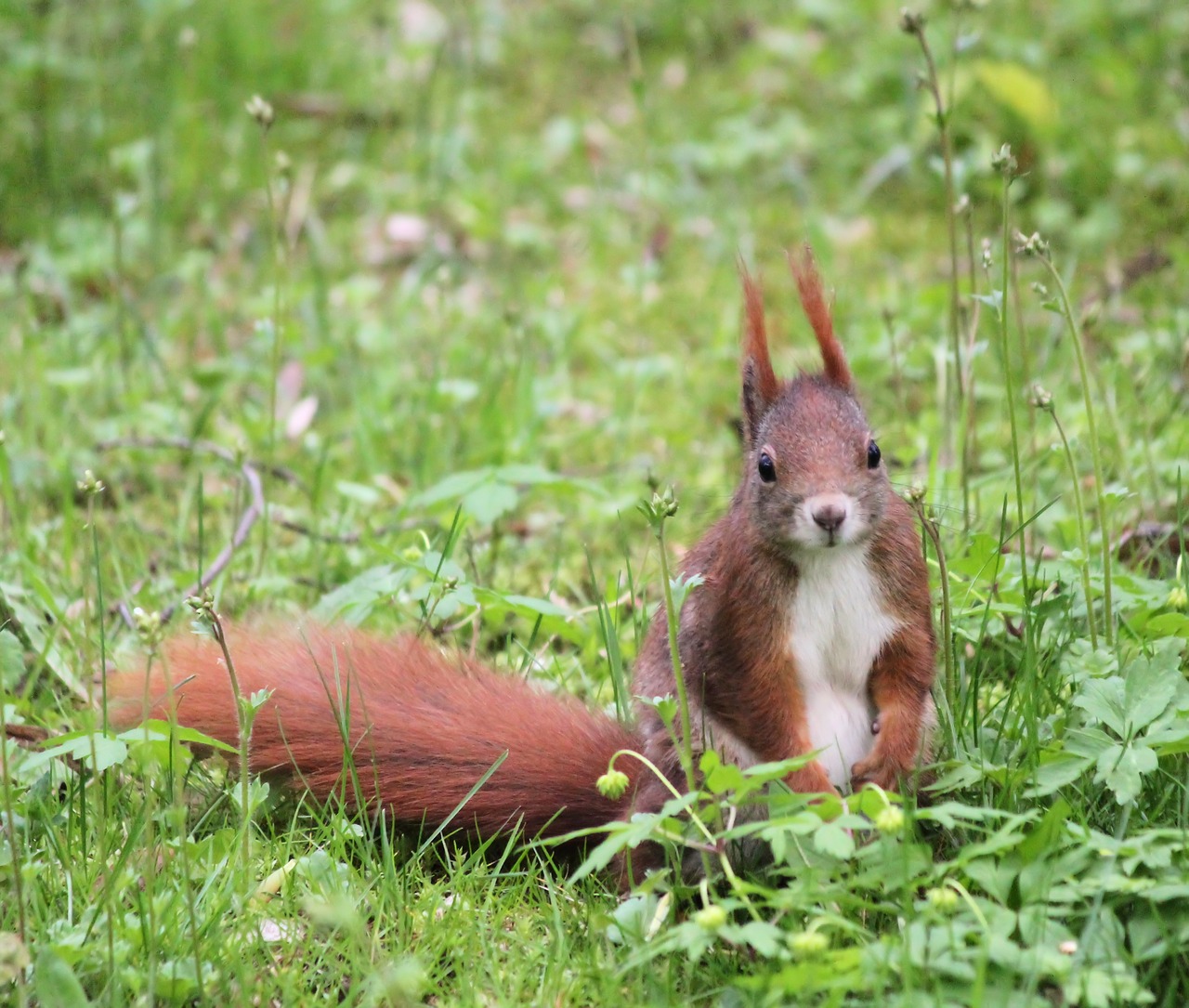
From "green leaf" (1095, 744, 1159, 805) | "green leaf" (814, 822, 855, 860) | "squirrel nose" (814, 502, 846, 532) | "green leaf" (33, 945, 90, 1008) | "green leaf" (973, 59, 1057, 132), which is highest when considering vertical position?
"green leaf" (973, 59, 1057, 132)

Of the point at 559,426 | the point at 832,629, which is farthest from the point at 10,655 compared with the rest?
the point at 559,426

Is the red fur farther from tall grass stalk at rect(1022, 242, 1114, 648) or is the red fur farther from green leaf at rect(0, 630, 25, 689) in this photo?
green leaf at rect(0, 630, 25, 689)

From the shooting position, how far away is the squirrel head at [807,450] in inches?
66.4

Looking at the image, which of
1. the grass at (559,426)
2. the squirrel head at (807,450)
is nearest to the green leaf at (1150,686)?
the grass at (559,426)

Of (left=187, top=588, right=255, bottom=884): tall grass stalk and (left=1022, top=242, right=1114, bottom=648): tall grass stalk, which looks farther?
(left=1022, top=242, right=1114, bottom=648): tall grass stalk

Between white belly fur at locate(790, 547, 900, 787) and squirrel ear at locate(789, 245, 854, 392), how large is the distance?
24 centimetres

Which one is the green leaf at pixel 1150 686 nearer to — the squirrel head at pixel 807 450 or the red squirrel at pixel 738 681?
the red squirrel at pixel 738 681

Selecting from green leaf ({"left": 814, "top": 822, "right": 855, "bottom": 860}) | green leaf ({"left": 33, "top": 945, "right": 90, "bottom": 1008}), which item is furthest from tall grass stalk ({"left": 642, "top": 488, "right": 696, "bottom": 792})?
green leaf ({"left": 33, "top": 945, "right": 90, "bottom": 1008})

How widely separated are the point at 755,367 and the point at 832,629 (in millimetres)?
339

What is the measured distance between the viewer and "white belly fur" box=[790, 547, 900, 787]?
5.70ft

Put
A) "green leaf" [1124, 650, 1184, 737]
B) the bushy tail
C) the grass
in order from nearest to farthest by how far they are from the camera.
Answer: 1. the grass
2. "green leaf" [1124, 650, 1184, 737]
3. the bushy tail

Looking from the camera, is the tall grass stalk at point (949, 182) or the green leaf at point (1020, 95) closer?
the tall grass stalk at point (949, 182)

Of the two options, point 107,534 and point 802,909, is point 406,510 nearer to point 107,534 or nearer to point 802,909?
point 107,534

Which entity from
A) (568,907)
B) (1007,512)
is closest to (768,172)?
(1007,512)
